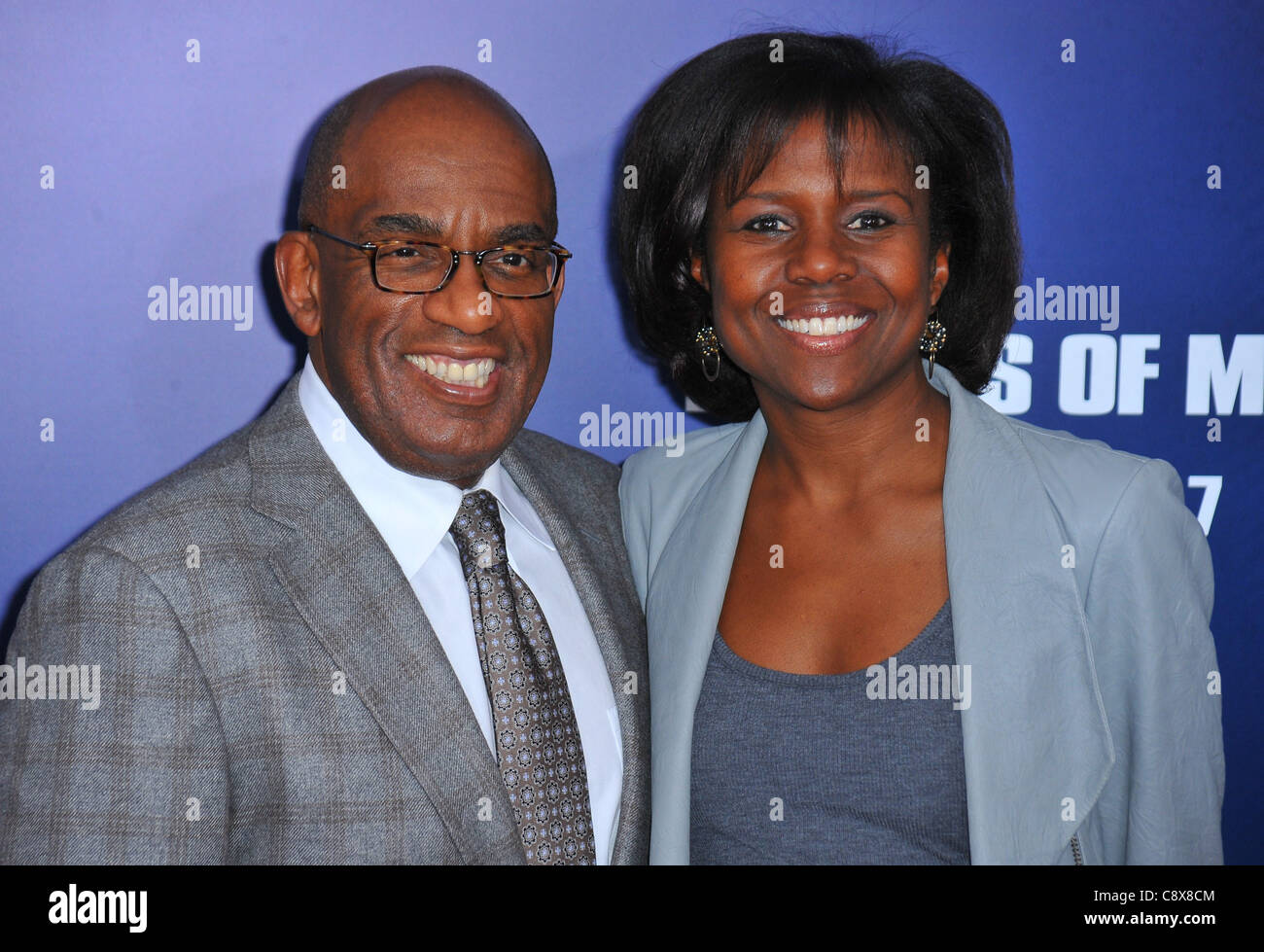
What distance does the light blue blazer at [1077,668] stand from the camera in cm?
188

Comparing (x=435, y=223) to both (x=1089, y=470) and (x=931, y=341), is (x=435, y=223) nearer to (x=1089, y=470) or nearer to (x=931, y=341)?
(x=931, y=341)

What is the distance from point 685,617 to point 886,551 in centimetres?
40

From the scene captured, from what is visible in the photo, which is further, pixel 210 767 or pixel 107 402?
pixel 107 402

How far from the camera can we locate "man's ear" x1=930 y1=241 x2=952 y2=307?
2.26 metres

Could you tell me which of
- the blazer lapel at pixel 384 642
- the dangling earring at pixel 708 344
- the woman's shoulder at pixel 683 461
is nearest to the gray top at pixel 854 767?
the blazer lapel at pixel 384 642

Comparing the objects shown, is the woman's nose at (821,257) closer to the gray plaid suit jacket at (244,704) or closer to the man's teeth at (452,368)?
the man's teeth at (452,368)

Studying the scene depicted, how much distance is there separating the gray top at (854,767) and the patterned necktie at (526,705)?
31cm

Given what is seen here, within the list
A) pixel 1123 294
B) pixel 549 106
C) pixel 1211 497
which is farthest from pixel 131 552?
pixel 1211 497

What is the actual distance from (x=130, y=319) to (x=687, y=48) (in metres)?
1.46

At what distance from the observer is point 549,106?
2.64 meters

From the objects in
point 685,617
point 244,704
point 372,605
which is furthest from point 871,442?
point 244,704
